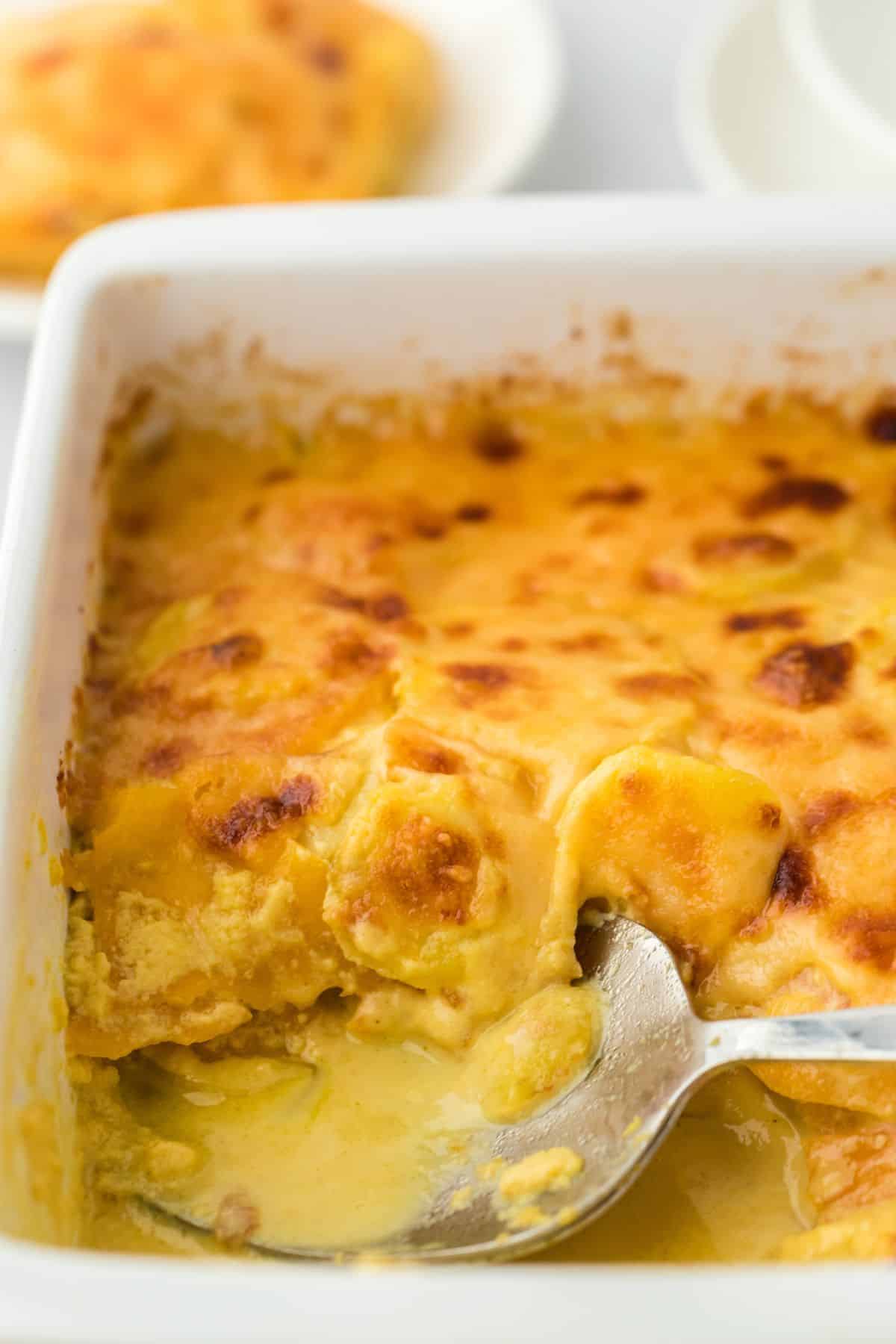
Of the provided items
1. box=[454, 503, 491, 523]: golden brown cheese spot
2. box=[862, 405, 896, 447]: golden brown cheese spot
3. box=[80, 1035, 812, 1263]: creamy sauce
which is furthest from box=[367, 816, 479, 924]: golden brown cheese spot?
box=[862, 405, 896, 447]: golden brown cheese spot

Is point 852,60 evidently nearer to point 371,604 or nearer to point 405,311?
point 405,311

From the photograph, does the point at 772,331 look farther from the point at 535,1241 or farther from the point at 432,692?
the point at 535,1241

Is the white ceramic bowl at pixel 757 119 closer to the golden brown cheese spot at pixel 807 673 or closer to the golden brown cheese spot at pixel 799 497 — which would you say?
the golden brown cheese spot at pixel 799 497

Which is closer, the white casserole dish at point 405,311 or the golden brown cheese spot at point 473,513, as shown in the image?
the white casserole dish at point 405,311

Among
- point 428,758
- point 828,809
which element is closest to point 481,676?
point 428,758

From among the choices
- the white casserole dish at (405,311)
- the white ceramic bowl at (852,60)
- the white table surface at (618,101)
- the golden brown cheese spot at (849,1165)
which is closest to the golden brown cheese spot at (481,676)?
the white casserole dish at (405,311)

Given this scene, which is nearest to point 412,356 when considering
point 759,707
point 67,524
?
point 67,524

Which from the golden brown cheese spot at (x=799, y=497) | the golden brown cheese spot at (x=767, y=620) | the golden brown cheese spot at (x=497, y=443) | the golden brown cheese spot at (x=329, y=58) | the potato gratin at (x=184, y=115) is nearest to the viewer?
the golden brown cheese spot at (x=767, y=620)
